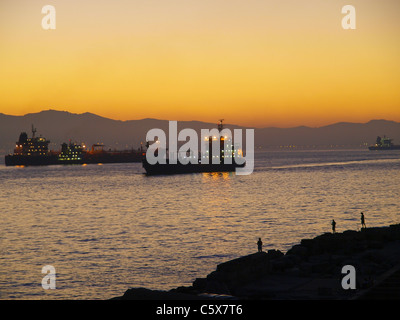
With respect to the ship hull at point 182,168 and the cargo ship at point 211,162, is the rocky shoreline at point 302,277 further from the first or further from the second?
the cargo ship at point 211,162

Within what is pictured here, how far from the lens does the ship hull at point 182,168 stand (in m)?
140

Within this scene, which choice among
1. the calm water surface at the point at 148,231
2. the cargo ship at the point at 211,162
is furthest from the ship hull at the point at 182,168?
the calm water surface at the point at 148,231

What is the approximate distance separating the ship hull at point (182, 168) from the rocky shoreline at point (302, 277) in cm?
11459

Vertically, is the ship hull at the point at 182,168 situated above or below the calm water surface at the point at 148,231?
above

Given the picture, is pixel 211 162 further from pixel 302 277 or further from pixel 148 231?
pixel 302 277

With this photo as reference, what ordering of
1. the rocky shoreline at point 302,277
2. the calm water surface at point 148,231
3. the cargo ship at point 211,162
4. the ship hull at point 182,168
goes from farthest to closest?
the cargo ship at point 211,162 < the ship hull at point 182,168 < the calm water surface at point 148,231 < the rocky shoreline at point 302,277

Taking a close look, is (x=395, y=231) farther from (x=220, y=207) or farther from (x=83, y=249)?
(x=220, y=207)

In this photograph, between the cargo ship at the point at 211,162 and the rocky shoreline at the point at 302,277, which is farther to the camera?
the cargo ship at the point at 211,162

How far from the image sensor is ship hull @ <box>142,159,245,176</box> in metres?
140

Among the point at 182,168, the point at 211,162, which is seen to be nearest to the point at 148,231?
the point at 182,168

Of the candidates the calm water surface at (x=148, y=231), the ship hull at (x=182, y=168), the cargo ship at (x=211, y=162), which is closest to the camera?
the calm water surface at (x=148, y=231)

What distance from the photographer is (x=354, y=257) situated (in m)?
24.1
